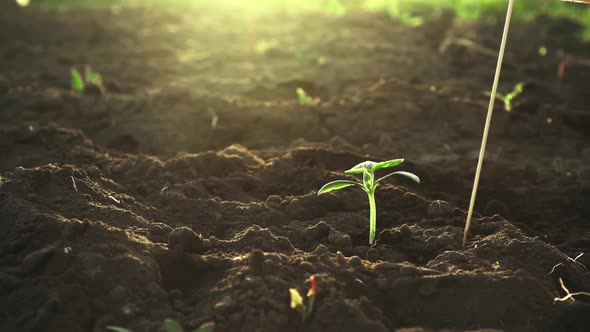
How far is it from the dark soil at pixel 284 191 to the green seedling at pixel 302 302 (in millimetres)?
29

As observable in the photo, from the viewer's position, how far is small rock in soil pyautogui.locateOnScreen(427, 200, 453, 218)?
9.40 ft

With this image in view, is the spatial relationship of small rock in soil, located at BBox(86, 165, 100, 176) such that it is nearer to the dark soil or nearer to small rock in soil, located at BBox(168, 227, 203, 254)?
the dark soil

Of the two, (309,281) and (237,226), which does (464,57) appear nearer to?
(237,226)

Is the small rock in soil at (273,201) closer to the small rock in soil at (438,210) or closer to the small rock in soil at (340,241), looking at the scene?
the small rock in soil at (340,241)

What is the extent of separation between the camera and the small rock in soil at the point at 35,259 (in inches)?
87.0

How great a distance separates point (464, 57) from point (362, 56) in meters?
1.04

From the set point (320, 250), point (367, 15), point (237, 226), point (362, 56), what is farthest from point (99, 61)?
point (320, 250)

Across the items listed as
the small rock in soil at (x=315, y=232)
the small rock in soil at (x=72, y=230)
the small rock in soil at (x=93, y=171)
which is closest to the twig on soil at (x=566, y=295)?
the small rock in soil at (x=315, y=232)

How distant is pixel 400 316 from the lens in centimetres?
218

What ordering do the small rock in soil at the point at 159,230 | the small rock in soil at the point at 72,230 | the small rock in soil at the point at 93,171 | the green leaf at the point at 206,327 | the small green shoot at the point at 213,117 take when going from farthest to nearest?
the small green shoot at the point at 213,117 < the small rock in soil at the point at 93,171 < the small rock in soil at the point at 159,230 < the small rock in soil at the point at 72,230 < the green leaf at the point at 206,327

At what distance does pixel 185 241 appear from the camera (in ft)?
8.08

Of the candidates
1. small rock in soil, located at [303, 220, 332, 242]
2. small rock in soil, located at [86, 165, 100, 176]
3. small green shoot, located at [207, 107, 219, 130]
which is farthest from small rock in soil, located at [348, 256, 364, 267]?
small green shoot, located at [207, 107, 219, 130]

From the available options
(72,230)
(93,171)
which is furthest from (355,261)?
(93,171)

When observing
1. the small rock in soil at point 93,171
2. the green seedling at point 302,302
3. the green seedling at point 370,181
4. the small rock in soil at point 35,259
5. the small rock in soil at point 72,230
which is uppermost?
the green seedling at point 370,181
